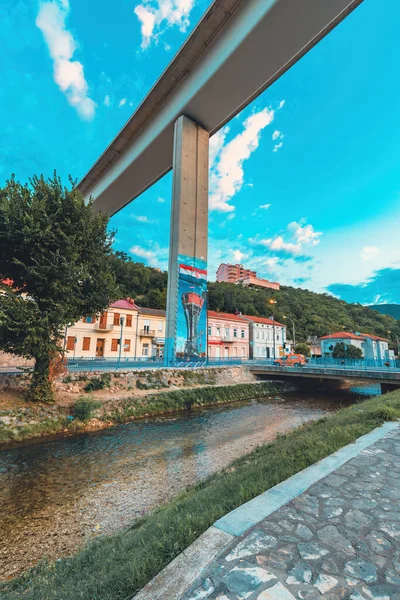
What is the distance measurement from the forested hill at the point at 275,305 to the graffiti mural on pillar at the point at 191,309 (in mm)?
23488

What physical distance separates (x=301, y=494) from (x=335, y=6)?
26236 mm

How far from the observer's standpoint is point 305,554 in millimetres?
2277

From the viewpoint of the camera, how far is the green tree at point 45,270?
34.7 feet

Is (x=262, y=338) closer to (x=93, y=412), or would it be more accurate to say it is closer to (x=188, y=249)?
(x=188, y=249)

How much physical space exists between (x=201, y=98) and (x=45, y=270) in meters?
20.4

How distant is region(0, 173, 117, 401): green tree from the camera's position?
34.7 feet

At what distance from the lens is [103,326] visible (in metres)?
28.5

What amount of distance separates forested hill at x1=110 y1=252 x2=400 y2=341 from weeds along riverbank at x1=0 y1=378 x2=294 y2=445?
29.3 m

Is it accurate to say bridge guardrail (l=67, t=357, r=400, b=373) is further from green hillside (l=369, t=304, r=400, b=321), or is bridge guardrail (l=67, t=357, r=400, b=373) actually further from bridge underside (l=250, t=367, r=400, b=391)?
green hillside (l=369, t=304, r=400, b=321)

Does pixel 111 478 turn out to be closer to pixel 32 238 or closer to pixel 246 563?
pixel 246 563

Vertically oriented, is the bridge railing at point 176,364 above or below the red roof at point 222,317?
below

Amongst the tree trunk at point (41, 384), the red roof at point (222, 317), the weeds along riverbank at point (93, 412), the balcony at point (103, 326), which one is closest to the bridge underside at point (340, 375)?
the weeds along riverbank at point (93, 412)

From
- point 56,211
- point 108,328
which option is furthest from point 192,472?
point 108,328

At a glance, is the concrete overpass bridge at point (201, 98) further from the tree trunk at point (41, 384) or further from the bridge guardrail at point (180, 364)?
the tree trunk at point (41, 384)
